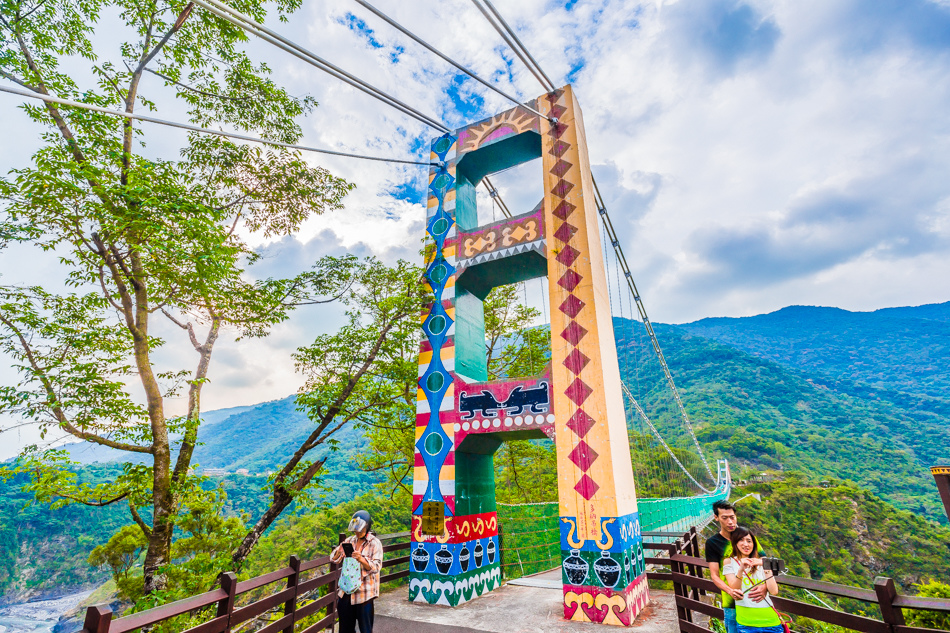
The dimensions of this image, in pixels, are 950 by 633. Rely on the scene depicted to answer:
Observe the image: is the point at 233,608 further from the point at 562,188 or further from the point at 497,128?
the point at 497,128

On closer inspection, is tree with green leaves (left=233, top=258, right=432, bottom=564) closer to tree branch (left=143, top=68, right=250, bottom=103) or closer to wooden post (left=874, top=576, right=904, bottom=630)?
tree branch (left=143, top=68, right=250, bottom=103)

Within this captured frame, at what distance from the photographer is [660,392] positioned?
59406 mm

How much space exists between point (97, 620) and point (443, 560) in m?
5.32

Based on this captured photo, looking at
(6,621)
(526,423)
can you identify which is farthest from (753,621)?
(6,621)

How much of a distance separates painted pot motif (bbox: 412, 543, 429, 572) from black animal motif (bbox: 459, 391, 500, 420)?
2195 millimetres

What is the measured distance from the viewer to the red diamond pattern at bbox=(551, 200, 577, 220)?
753 cm

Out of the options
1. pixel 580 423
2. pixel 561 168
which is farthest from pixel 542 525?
pixel 561 168

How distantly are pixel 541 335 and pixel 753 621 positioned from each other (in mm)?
11632

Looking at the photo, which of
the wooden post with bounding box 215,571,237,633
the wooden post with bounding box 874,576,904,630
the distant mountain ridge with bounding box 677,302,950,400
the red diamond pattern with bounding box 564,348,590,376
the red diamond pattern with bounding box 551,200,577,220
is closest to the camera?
the wooden post with bounding box 874,576,904,630

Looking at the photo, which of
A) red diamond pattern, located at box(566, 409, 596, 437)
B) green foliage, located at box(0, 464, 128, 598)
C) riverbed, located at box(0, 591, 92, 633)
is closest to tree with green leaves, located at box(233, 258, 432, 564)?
red diamond pattern, located at box(566, 409, 596, 437)

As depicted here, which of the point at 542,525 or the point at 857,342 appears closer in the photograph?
the point at 542,525

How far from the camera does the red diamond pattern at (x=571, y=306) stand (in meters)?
6.96

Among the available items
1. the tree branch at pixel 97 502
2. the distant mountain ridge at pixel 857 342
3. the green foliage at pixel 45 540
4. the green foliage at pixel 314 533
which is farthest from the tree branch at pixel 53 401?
the distant mountain ridge at pixel 857 342

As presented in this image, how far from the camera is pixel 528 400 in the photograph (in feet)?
23.5
